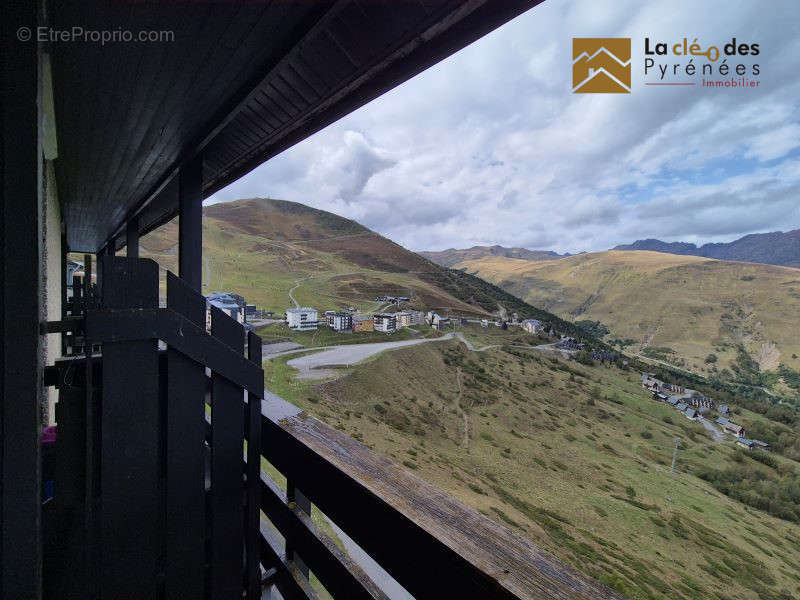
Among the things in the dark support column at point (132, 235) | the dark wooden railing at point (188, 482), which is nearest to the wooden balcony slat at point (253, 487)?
the dark wooden railing at point (188, 482)

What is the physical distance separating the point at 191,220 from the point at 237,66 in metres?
1.32

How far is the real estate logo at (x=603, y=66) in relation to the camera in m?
3.42

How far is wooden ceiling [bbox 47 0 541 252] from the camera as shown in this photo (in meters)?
1.07

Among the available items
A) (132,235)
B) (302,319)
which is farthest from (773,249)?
(132,235)

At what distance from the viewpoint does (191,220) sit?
2432 mm

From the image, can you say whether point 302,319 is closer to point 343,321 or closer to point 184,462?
point 343,321

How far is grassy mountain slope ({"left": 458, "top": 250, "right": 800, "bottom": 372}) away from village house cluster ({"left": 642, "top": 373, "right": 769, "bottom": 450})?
28430mm

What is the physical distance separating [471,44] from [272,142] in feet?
3.93

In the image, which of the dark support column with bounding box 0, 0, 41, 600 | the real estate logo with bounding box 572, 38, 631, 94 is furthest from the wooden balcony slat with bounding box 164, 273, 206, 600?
the real estate logo with bounding box 572, 38, 631, 94

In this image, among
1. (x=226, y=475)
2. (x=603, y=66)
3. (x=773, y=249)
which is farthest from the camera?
(x=773, y=249)

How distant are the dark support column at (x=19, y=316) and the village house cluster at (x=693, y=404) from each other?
45915mm

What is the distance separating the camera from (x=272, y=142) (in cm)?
192

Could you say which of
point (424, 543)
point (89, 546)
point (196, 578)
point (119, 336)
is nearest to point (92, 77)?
point (119, 336)

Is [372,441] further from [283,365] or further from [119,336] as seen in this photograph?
[119,336]
